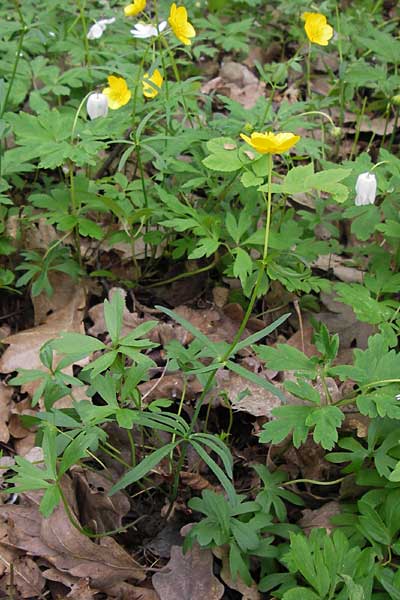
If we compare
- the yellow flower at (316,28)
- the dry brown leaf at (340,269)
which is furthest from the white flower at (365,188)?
the yellow flower at (316,28)

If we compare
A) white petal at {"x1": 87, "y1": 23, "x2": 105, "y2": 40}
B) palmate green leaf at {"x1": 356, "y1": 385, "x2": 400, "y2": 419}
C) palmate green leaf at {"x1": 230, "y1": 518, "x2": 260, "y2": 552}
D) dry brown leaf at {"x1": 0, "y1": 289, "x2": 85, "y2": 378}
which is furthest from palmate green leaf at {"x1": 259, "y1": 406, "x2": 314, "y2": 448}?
white petal at {"x1": 87, "y1": 23, "x2": 105, "y2": 40}

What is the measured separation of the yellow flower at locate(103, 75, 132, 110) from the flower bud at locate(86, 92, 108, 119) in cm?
2

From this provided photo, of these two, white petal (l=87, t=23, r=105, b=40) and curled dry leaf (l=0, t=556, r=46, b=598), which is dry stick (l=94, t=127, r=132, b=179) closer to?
white petal (l=87, t=23, r=105, b=40)

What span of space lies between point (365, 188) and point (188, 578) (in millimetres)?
1422

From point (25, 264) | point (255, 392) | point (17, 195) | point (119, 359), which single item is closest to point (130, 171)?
point (17, 195)

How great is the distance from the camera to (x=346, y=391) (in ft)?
7.76

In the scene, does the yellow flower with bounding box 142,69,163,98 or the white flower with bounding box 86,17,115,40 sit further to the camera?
the white flower with bounding box 86,17,115,40

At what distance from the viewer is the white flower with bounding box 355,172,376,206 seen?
93.2 inches

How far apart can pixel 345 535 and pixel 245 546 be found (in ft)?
0.93

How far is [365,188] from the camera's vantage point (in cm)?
237

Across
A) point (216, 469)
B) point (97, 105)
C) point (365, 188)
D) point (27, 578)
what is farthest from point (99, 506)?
point (97, 105)

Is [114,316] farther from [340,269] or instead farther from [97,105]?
[340,269]

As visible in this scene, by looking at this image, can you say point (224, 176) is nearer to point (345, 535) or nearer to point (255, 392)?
point (255, 392)

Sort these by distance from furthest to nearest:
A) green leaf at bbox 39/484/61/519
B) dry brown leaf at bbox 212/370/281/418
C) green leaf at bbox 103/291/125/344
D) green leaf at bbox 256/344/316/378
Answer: dry brown leaf at bbox 212/370/281/418 → green leaf at bbox 256/344/316/378 → green leaf at bbox 103/291/125/344 → green leaf at bbox 39/484/61/519
